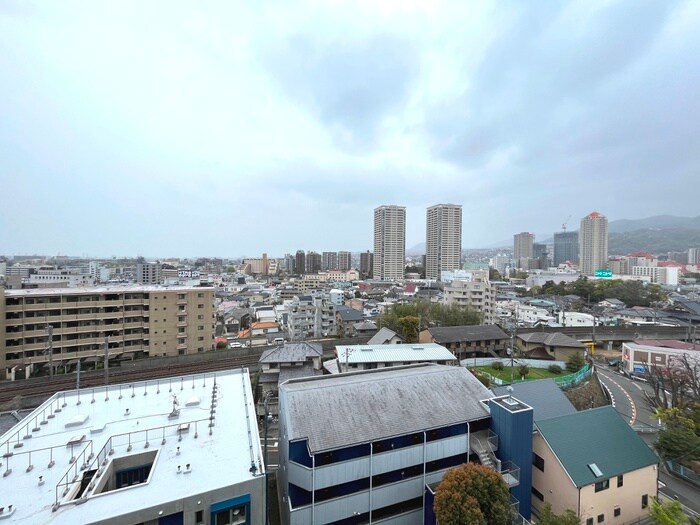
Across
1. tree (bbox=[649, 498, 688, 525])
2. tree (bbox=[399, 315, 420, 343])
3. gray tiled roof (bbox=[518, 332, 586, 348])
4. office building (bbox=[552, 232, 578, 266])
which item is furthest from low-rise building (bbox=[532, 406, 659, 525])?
office building (bbox=[552, 232, 578, 266])

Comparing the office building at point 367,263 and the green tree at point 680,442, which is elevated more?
the office building at point 367,263

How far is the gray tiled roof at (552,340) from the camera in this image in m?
29.1

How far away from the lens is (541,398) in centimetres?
1455

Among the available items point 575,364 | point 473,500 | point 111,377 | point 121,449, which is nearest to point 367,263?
point 575,364

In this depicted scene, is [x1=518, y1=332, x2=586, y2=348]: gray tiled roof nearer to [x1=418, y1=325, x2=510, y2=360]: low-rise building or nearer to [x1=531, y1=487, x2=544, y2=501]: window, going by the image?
[x1=418, y1=325, x2=510, y2=360]: low-rise building

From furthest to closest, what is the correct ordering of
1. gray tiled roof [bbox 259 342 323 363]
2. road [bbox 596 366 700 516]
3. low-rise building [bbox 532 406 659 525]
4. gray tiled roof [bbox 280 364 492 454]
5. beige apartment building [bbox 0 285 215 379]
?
beige apartment building [bbox 0 285 215 379], gray tiled roof [bbox 259 342 323 363], road [bbox 596 366 700 516], low-rise building [bbox 532 406 659 525], gray tiled roof [bbox 280 364 492 454]

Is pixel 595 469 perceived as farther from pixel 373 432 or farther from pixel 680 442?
pixel 373 432

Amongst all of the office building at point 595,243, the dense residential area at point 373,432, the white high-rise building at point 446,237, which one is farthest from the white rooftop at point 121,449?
the office building at point 595,243

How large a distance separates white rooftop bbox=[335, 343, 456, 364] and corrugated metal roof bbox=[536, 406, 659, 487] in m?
11.0

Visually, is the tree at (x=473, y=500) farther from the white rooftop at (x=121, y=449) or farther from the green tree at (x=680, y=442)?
the green tree at (x=680, y=442)

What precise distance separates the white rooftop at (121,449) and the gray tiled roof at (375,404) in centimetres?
173

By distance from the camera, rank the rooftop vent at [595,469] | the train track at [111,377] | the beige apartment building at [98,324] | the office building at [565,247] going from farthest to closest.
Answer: the office building at [565,247] < the beige apartment building at [98,324] < the train track at [111,377] < the rooftop vent at [595,469]

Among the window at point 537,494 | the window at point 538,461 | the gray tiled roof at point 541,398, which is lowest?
the window at point 537,494

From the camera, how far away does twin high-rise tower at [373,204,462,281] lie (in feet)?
390
